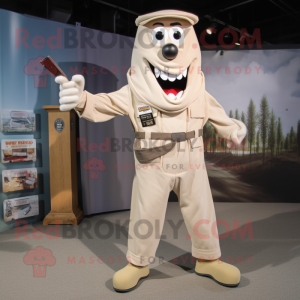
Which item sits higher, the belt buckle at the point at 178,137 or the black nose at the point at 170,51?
the black nose at the point at 170,51

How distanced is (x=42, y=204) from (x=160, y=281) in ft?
5.81

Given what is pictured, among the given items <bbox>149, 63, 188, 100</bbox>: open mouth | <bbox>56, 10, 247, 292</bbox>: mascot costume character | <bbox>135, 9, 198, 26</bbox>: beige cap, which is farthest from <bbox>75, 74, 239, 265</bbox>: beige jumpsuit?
<bbox>135, 9, 198, 26</bbox>: beige cap

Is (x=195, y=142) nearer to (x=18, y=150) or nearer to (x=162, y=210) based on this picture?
(x=162, y=210)

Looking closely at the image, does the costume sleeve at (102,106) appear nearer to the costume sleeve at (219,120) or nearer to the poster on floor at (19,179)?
the costume sleeve at (219,120)

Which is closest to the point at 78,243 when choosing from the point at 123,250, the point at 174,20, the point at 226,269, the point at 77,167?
the point at 123,250

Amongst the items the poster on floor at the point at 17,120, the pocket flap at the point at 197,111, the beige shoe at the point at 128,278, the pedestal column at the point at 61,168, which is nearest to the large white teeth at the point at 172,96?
the pocket flap at the point at 197,111

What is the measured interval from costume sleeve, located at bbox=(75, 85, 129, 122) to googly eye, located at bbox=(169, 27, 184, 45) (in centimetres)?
39

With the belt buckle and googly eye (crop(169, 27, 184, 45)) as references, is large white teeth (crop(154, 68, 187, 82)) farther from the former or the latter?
the belt buckle

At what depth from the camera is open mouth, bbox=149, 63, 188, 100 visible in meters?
1.61

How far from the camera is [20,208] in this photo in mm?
2840

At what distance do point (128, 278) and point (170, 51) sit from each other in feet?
4.28

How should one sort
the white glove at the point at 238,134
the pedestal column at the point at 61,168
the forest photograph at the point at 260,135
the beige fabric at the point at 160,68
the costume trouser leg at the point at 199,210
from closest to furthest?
the beige fabric at the point at 160,68 < the costume trouser leg at the point at 199,210 < the white glove at the point at 238,134 < the pedestal column at the point at 61,168 < the forest photograph at the point at 260,135

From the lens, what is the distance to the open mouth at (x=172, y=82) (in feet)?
5.29

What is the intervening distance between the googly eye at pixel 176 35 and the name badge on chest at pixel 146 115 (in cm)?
40
